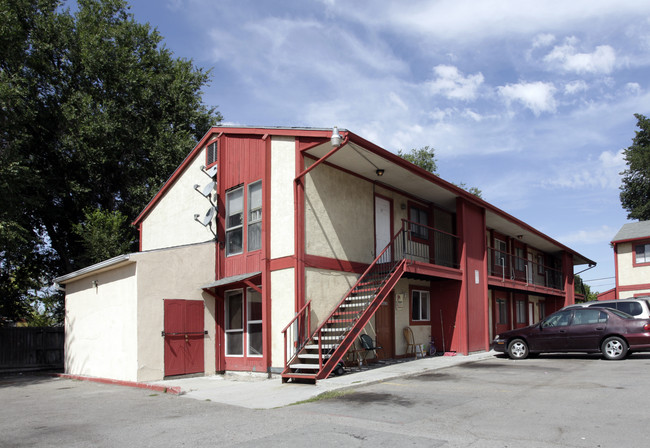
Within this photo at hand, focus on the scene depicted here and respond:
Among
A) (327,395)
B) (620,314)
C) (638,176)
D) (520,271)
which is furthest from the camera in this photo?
(638,176)

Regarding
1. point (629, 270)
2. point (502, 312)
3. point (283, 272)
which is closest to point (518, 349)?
point (283, 272)

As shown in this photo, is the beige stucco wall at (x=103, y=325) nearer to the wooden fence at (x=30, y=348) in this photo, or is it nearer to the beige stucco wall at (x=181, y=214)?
the beige stucco wall at (x=181, y=214)

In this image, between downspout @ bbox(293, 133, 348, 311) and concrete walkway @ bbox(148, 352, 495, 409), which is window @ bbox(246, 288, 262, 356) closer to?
concrete walkway @ bbox(148, 352, 495, 409)

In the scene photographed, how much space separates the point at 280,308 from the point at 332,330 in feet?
4.51

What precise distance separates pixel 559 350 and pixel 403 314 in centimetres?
445

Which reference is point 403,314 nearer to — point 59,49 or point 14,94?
point 14,94

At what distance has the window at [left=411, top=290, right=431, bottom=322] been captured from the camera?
1692 cm

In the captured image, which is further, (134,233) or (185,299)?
(134,233)

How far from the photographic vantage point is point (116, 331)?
13.8m

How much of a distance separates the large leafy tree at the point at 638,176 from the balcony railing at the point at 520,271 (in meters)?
25.6

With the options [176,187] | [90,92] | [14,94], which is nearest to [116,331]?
[176,187]

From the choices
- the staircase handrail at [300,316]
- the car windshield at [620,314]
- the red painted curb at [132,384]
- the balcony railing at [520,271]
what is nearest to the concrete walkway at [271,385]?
the red painted curb at [132,384]

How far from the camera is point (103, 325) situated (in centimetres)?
1448

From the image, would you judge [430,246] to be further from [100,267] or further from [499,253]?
[100,267]
